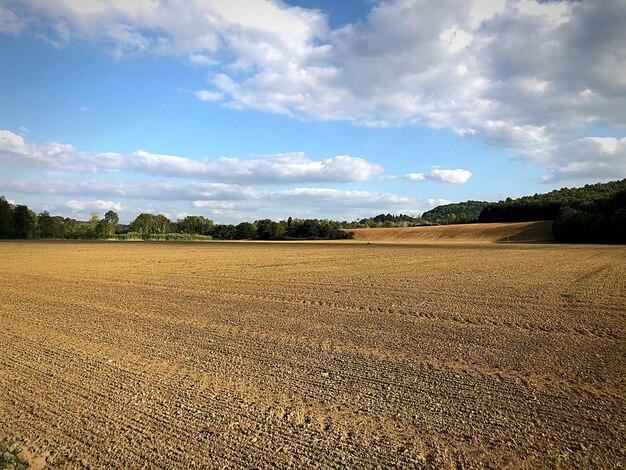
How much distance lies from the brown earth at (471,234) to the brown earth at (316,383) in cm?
8943

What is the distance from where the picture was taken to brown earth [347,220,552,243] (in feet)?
319

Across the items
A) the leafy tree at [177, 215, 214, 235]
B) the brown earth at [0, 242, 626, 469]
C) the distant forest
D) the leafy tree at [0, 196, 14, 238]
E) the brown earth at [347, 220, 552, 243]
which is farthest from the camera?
the leafy tree at [177, 215, 214, 235]

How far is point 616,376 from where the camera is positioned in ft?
24.8

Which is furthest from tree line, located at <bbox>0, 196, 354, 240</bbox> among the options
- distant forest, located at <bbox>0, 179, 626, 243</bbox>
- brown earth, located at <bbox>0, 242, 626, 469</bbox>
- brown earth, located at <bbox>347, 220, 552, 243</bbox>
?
brown earth, located at <bbox>0, 242, 626, 469</bbox>

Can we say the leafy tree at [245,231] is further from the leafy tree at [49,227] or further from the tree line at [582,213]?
the tree line at [582,213]

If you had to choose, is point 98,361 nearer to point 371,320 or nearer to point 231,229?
point 371,320

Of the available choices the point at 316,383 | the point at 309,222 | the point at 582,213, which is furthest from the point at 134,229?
the point at 316,383

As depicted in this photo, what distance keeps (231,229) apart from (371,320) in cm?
13644

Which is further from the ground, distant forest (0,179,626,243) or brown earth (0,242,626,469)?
distant forest (0,179,626,243)

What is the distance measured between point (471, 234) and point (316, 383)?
107119 mm

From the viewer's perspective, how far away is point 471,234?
106312mm

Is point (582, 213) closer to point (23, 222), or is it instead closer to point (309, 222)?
point (309, 222)

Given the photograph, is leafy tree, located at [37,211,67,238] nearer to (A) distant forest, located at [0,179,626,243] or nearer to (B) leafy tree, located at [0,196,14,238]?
(A) distant forest, located at [0,179,626,243]

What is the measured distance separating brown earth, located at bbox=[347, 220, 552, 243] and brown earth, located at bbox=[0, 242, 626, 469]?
89428 millimetres
